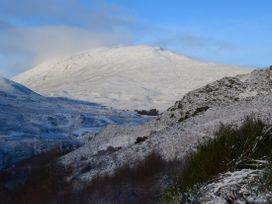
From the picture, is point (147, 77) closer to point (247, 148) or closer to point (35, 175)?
point (35, 175)

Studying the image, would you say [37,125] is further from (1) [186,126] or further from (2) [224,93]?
(1) [186,126]

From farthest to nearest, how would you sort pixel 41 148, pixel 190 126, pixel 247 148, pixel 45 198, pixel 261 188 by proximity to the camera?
pixel 41 148 → pixel 190 126 → pixel 45 198 → pixel 247 148 → pixel 261 188

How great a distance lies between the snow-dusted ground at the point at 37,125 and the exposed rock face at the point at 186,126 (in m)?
14.2

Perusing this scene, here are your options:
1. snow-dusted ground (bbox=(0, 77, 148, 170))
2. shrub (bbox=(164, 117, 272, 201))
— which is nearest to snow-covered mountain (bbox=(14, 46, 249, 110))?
snow-dusted ground (bbox=(0, 77, 148, 170))

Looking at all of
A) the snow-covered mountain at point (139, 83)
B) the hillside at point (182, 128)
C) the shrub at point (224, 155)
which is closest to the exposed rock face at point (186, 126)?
the hillside at point (182, 128)

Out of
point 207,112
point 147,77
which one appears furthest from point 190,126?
point 147,77

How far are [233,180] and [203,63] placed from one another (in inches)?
7452

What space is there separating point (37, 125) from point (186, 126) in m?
54.1

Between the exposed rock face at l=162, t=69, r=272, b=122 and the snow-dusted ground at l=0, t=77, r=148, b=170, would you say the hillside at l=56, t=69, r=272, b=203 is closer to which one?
the exposed rock face at l=162, t=69, r=272, b=122

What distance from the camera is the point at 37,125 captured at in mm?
80188

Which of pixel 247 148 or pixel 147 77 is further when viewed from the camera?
pixel 147 77

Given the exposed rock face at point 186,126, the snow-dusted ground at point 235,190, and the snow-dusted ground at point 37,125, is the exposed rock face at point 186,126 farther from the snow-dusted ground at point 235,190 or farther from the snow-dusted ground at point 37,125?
the snow-dusted ground at point 37,125

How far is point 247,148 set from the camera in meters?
6.70

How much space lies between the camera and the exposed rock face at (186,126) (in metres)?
25.7
